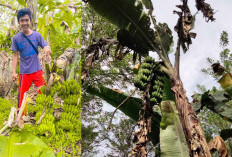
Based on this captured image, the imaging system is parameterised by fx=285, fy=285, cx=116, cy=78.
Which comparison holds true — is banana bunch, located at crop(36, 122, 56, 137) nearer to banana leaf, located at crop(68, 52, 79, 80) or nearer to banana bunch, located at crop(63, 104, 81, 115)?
banana bunch, located at crop(63, 104, 81, 115)

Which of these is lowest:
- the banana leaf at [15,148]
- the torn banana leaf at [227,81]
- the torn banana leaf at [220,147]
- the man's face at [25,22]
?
the torn banana leaf at [220,147]

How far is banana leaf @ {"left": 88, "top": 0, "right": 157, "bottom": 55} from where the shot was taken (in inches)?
52.9

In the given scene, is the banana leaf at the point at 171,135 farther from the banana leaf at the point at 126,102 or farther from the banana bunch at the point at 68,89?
the banana bunch at the point at 68,89

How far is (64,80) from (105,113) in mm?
2625

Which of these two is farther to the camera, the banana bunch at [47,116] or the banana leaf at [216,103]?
the banana bunch at [47,116]

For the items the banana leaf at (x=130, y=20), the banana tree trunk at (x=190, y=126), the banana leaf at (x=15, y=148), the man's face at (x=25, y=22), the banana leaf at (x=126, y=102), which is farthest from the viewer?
the man's face at (x=25, y=22)

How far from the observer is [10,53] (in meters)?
2.04

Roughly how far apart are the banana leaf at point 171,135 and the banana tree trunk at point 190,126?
4 centimetres

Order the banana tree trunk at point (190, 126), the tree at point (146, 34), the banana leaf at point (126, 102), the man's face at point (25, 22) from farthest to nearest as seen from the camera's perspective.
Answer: the man's face at point (25, 22)
the banana leaf at point (126, 102)
the tree at point (146, 34)
the banana tree trunk at point (190, 126)

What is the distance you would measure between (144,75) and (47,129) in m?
0.90

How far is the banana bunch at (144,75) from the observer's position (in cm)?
122

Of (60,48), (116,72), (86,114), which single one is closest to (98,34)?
(116,72)

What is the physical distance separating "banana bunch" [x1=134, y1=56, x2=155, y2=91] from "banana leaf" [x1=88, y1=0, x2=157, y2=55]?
0.43ft

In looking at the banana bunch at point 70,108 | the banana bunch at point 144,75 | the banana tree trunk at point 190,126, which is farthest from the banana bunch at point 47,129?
the banana tree trunk at point 190,126
